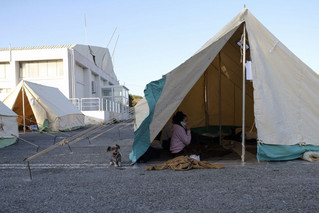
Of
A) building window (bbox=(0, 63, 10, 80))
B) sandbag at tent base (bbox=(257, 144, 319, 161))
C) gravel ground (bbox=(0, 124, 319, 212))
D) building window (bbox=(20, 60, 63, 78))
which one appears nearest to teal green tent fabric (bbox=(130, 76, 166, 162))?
gravel ground (bbox=(0, 124, 319, 212))

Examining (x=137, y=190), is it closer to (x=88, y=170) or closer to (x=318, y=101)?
(x=88, y=170)

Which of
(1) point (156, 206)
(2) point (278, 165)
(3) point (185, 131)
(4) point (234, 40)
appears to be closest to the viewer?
(1) point (156, 206)

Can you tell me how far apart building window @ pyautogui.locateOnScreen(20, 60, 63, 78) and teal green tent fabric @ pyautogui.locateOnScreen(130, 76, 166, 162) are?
17827 millimetres

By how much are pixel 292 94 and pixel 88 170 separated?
130 inches

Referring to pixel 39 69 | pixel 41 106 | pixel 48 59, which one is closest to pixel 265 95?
pixel 41 106

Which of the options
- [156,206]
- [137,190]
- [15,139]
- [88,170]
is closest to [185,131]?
[88,170]

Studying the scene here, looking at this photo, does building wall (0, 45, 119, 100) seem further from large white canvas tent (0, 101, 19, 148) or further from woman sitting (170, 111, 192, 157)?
woman sitting (170, 111, 192, 157)

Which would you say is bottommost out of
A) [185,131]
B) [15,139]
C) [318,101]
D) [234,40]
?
[15,139]

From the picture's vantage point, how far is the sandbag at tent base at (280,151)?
13.5 ft

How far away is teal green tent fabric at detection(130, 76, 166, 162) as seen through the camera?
4.26 meters

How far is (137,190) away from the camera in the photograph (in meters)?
2.88

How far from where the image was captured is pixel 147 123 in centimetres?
427

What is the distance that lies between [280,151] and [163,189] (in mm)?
2190

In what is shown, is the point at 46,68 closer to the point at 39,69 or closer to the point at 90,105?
the point at 39,69
